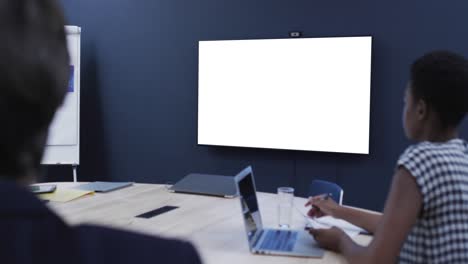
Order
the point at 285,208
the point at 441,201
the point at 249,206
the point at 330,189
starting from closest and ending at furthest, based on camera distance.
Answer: the point at 441,201 < the point at 249,206 < the point at 285,208 < the point at 330,189

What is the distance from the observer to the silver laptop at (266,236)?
1.61 meters

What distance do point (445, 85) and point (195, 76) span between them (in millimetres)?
3186

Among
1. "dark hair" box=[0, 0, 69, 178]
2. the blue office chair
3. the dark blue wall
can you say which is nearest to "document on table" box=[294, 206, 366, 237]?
the blue office chair

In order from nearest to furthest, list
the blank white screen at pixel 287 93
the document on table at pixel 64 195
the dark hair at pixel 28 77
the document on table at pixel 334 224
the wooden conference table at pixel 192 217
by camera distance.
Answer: the dark hair at pixel 28 77
the wooden conference table at pixel 192 217
the document on table at pixel 334 224
the document on table at pixel 64 195
the blank white screen at pixel 287 93

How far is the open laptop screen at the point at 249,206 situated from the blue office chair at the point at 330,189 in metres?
0.74

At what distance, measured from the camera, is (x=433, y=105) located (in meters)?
1.38

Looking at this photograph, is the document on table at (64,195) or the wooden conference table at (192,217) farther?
the document on table at (64,195)

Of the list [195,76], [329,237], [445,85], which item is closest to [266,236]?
[329,237]

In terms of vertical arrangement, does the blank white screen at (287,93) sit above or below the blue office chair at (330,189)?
above

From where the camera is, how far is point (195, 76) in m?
4.35

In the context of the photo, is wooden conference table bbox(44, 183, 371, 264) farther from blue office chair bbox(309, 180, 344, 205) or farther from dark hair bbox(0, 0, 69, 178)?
dark hair bbox(0, 0, 69, 178)

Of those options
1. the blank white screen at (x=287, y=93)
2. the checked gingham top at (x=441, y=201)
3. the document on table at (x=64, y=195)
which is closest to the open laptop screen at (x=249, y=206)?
the checked gingham top at (x=441, y=201)

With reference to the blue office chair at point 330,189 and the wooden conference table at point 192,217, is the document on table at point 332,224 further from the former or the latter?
the blue office chair at point 330,189

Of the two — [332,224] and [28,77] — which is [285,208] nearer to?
[332,224]
